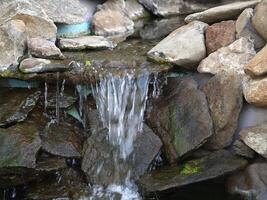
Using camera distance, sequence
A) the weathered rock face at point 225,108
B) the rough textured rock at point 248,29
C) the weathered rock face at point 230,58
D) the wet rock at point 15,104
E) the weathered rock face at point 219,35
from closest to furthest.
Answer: the wet rock at point 15,104, the weathered rock face at point 225,108, the weathered rock face at point 230,58, the rough textured rock at point 248,29, the weathered rock face at point 219,35

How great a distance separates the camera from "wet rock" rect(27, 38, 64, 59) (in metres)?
5.87

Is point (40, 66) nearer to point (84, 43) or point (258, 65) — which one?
point (84, 43)

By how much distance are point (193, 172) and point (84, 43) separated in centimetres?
256

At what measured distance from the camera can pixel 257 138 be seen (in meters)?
5.13

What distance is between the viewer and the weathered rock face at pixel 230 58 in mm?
5762

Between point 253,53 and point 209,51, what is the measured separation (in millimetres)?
643

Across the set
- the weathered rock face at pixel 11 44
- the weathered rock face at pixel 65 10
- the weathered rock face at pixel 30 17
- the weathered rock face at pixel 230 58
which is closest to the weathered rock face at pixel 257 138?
the weathered rock face at pixel 230 58

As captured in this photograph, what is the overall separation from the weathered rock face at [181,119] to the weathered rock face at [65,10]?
2.31m

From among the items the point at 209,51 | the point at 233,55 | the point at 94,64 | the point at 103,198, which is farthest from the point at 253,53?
the point at 103,198

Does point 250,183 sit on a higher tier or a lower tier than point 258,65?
lower

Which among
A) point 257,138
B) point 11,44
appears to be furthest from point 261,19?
point 11,44

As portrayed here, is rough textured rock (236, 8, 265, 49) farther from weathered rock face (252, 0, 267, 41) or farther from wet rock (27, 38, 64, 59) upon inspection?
wet rock (27, 38, 64, 59)

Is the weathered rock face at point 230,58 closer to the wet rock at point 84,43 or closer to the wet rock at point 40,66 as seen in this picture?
the wet rock at point 84,43

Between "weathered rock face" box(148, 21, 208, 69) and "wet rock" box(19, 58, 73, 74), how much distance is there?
48.6 inches
